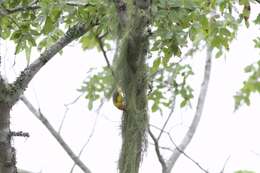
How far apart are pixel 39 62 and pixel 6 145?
0.93 feet

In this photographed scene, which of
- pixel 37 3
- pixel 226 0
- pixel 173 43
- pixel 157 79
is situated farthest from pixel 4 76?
pixel 157 79

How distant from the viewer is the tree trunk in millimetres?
1852

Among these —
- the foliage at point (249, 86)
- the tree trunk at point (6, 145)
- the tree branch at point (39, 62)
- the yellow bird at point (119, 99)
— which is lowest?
the tree trunk at point (6, 145)

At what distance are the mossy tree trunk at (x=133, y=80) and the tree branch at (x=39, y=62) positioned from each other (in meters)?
0.30

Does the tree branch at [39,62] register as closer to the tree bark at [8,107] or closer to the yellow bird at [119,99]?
the tree bark at [8,107]

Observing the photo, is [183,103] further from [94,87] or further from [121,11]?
[121,11]

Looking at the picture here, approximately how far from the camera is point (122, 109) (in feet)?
5.90

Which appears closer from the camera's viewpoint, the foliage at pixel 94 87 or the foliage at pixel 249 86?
the foliage at pixel 94 87

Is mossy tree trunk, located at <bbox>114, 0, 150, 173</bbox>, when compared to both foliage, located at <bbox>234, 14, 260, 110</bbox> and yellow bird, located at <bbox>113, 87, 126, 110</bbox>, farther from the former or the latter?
foliage, located at <bbox>234, 14, 260, 110</bbox>

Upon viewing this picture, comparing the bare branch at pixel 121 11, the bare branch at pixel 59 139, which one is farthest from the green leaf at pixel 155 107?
the bare branch at pixel 121 11

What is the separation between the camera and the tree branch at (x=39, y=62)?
1.89m

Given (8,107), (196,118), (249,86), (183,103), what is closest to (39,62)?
(8,107)

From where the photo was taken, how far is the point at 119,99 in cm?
179

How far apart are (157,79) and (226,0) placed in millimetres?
1163
